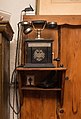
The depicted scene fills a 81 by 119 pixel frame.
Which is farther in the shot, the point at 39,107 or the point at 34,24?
the point at 39,107

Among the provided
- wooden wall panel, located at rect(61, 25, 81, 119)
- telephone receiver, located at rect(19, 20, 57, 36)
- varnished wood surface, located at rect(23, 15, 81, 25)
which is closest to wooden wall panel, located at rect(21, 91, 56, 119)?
wooden wall panel, located at rect(61, 25, 81, 119)

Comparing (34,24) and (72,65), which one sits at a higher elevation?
(34,24)

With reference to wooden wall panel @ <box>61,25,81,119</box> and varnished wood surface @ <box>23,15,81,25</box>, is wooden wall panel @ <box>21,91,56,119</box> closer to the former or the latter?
wooden wall panel @ <box>61,25,81,119</box>

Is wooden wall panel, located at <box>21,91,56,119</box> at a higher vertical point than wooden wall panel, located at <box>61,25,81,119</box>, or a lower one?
lower

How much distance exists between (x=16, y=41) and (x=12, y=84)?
45cm

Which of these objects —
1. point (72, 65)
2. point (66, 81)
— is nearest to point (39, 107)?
point (66, 81)

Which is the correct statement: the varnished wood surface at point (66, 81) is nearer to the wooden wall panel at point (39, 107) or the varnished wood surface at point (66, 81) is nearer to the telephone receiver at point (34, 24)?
the wooden wall panel at point (39, 107)

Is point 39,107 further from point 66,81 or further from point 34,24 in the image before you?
point 34,24

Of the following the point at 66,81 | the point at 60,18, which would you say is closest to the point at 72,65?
the point at 66,81

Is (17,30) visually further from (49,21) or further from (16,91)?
(16,91)

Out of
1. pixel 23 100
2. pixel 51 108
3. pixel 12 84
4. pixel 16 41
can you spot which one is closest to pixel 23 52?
pixel 16 41

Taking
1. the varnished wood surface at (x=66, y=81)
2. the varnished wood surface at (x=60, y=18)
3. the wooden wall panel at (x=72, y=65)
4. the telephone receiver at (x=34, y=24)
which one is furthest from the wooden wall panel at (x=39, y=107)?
the varnished wood surface at (x=60, y=18)

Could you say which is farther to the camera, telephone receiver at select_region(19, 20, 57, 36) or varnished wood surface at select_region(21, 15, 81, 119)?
varnished wood surface at select_region(21, 15, 81, 119)

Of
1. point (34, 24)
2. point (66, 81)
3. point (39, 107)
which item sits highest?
point (34, 24)
